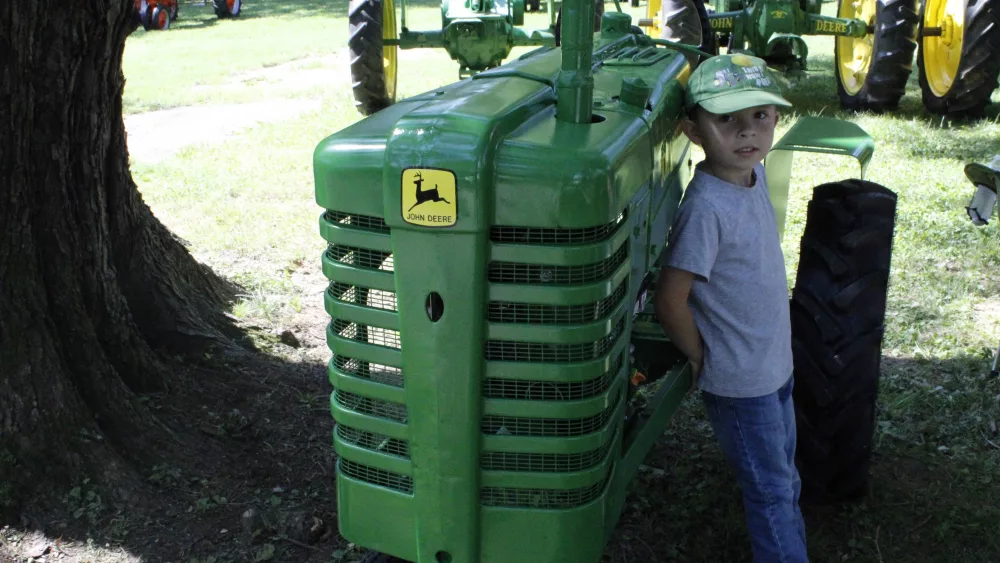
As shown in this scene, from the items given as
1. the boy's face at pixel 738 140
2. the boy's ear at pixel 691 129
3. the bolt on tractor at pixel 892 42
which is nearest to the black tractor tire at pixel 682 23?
the bolt on tractor at pixel 892 42

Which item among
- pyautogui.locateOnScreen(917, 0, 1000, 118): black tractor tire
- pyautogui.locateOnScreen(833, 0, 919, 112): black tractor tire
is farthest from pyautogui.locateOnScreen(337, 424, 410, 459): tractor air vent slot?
pyautogui.locateOnScreen(833, 0, 919, 112): black tractor tire

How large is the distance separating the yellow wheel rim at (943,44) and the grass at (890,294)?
352 mm

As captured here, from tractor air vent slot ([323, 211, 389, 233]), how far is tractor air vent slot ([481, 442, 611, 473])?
51cm

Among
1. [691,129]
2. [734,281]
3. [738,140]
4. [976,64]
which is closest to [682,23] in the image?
[976,64]

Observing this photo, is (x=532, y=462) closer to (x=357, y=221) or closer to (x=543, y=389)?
(x=543, y=389)

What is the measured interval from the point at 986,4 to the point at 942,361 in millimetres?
4604

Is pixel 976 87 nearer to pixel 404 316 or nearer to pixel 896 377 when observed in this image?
pixel 896 377

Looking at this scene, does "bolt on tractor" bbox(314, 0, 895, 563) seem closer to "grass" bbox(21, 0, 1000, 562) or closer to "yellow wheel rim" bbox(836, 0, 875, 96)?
"grass" bbox(21, 0, 1000, 562)

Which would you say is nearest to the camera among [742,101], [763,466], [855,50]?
[742,101]

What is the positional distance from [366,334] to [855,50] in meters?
8.80

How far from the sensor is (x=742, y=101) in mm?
2273

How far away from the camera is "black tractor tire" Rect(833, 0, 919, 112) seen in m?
8.20

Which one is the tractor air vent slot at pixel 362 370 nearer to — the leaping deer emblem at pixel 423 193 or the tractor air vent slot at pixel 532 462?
the tractor air vent slot at pixel 532 462

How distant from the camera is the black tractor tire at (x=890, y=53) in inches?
323
